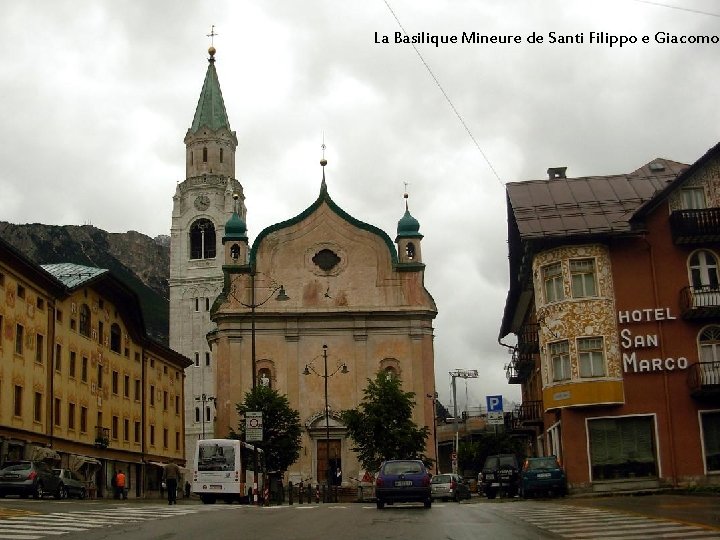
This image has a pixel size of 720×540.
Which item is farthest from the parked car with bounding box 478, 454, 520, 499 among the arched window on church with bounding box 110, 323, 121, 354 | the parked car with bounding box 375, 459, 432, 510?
the arched window on church with bounding box 110, 323, 121, 354

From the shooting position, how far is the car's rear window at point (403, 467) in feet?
93.2

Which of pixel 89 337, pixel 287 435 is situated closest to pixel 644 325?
pixel 287 435

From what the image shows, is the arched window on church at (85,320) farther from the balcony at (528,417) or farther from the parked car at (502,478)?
the balcony at (528,417)

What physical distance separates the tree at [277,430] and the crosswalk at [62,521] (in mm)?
32231

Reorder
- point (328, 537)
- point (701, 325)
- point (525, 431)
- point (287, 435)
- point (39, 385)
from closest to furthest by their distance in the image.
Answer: point (328, 537), point (701, 325), point (39, 385), point (525, 431), point (287, 435)

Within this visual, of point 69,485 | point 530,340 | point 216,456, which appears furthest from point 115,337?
point 530,340

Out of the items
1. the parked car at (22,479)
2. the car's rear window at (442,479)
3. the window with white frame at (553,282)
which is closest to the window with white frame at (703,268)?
the window with white frame at (553,282)

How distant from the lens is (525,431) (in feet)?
172

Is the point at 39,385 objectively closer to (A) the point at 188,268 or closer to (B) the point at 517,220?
(B) the point at 517,220

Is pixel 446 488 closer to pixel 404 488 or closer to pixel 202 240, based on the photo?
pixel 404 488

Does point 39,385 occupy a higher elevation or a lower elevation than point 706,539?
higher

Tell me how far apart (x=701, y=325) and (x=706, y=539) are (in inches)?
1010

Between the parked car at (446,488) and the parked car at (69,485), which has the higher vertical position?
the parked car at (69,485)

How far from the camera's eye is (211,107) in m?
105
